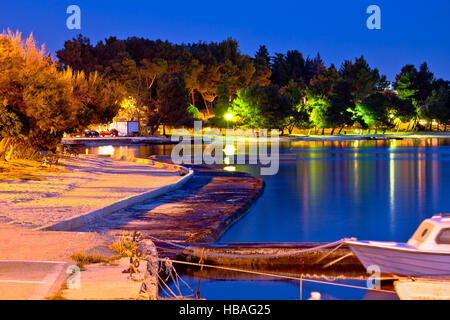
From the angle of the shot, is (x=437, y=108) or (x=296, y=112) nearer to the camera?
(x=296, y=112)

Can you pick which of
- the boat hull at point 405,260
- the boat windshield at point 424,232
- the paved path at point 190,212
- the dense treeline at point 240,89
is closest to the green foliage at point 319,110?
the dense treeline at point 240,89

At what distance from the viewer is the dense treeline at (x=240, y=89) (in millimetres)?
85500

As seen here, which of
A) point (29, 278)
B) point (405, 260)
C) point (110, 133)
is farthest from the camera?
point (110, 133)

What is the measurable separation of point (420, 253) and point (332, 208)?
1391 cm

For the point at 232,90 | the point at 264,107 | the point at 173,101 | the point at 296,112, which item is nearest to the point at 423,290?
the point at 173,101

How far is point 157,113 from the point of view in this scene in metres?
82.2

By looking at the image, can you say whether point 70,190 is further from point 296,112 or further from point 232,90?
point 232,90

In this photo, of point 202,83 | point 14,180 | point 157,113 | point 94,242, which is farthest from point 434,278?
point 202,83

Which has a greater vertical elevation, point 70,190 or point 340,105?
point 340,105

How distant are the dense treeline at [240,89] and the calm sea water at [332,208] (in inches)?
1672

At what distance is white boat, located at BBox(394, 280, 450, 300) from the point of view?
384 inches

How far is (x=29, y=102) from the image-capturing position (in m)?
25.7

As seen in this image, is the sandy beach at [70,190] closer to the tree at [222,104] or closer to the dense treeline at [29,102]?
the dense treeline at [29,102]
